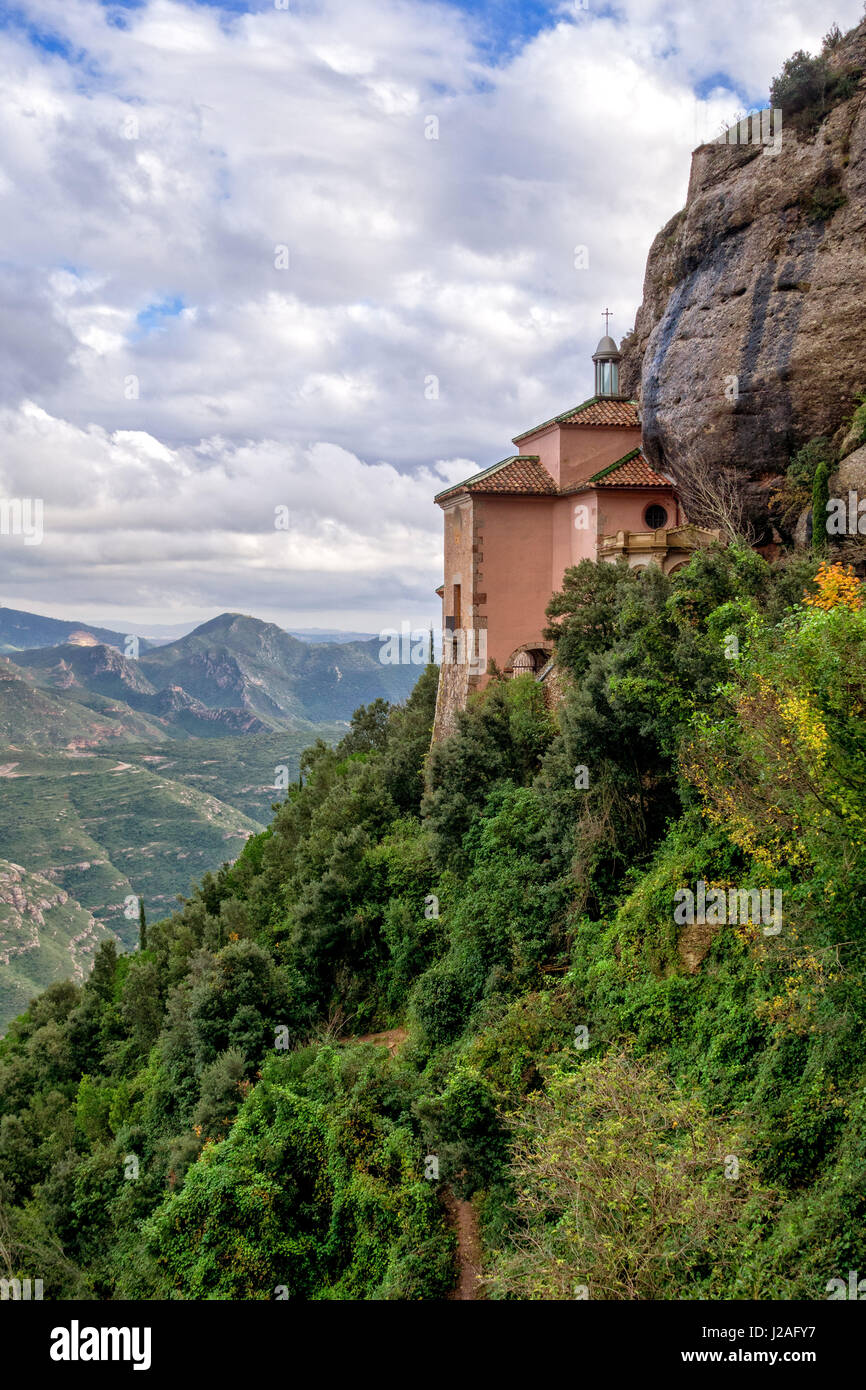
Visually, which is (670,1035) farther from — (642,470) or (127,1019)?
(127,1019)

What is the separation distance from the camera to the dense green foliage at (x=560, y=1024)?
1078cm

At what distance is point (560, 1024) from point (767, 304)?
1670 centimetres

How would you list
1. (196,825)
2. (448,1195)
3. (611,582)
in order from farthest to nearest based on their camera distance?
(196,825), (611,582), (448,1195)

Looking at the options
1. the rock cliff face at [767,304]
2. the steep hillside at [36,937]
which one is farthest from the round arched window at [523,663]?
the steep hillside at [36,937]

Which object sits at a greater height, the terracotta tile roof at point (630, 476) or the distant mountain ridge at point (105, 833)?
the terracotta tile roof at point (630, 476)

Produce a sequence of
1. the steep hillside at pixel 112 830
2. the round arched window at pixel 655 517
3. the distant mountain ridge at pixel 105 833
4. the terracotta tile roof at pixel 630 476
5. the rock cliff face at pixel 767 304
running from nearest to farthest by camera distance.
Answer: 1. the rock cliff face at pixel 767 304
2. the terracotta tile roof at pixel 630 476
3. the round arched window at pixel 655 517
4. the distant mountain ridge at pixel 105 833
5. the steep hillside at pixel 112 830

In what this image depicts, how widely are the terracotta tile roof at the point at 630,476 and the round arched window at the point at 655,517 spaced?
746mm

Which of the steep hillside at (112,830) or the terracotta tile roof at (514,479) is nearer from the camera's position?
the terracotta tile roof at (514,479)

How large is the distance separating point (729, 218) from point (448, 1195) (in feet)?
74.6

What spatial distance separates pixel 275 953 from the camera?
31297mm

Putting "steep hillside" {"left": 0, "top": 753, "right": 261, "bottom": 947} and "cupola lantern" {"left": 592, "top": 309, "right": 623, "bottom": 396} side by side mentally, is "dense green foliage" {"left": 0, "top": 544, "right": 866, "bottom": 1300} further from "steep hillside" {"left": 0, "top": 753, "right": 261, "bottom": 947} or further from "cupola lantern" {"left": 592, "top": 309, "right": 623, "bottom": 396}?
"steep hillside" {"left": 0, "top": 753, "right": 261, "bottom": 947}

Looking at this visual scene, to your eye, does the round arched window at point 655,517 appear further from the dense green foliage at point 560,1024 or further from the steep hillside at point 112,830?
the steep hillside at point 112,830

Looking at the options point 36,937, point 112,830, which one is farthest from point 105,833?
point 36,937
